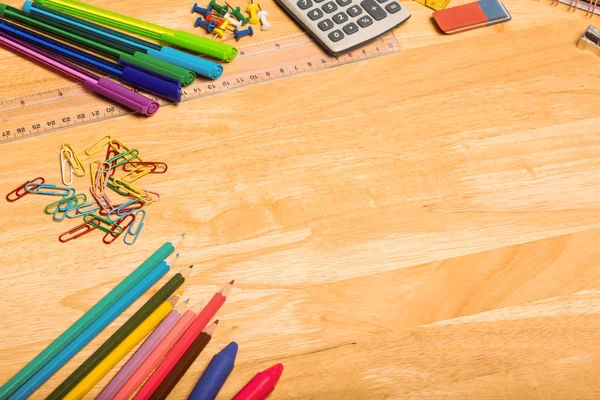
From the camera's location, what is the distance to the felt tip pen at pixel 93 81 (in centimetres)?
→ 118

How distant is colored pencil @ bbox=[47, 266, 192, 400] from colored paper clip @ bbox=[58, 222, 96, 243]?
181 millimetres

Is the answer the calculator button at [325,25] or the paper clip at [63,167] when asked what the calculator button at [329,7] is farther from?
the paper clip at [63,167]

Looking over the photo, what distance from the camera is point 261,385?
2.92ft

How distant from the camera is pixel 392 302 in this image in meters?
0.99

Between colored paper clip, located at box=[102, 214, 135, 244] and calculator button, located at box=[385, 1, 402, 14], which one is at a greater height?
calculator button, located at box=[385, 1, 402, 14]

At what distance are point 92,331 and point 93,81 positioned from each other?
51 cm

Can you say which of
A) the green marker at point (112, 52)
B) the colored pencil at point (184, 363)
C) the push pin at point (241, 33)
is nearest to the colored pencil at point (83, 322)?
the colored pencil at point (184, 363)

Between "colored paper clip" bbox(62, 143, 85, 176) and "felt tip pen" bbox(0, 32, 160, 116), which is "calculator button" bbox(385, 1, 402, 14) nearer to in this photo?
"felt tip pen" bbox(0, 32, 160, 116)

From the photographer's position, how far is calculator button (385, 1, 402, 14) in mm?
1324

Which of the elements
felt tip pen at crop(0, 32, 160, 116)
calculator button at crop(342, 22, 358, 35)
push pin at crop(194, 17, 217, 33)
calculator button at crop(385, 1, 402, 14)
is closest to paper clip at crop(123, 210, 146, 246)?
felt tip pen at crop(0, 32, 160, 116)

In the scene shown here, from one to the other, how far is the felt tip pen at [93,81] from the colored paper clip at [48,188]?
0.20 metres

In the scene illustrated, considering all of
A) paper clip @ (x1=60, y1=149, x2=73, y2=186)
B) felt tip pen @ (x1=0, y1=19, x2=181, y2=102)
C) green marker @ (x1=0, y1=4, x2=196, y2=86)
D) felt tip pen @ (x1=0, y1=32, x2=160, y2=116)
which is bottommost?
paper clip @ (x1=60, y1=149, x2=73, y2=186)

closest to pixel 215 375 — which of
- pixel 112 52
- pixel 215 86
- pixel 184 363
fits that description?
pixel 184 363

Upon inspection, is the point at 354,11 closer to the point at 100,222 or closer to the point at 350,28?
the point at 350,28
